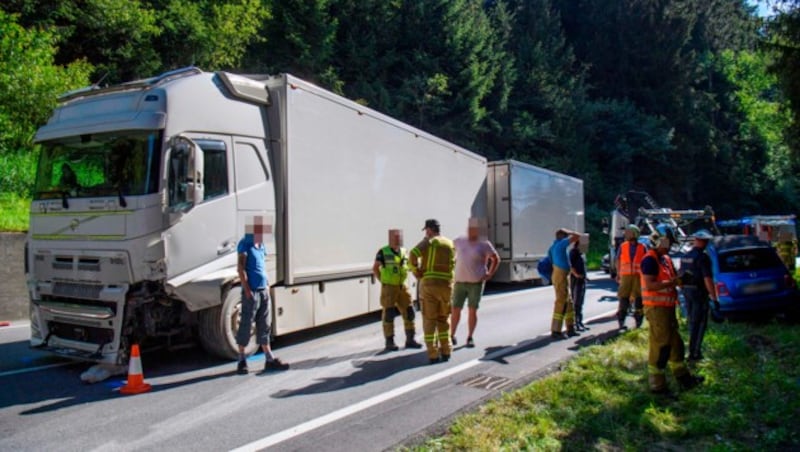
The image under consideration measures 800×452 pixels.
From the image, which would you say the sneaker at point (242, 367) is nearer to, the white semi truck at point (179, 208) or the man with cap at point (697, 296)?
the white semi truck at point (179, 208)

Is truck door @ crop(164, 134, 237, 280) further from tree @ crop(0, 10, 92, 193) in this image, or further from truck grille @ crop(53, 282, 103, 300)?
tree @ crop(0, 10, 92, 193)

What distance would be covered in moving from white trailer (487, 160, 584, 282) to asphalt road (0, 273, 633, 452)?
20.8 ft

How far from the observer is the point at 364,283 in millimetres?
9281

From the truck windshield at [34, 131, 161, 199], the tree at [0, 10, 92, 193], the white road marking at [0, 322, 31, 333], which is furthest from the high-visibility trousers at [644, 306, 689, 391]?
the tree at [0, 10, 92, 193]

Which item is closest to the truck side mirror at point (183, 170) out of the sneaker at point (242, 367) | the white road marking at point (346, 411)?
the sneaker at point (242, 367)

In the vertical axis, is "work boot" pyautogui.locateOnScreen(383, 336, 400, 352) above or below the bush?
below

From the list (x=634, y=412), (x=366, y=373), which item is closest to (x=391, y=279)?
(x=366, y=373)

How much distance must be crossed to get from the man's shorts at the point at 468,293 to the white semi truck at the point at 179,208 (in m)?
1.80

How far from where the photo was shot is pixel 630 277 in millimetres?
9242

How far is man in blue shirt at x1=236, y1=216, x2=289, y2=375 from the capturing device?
6379 millimetres

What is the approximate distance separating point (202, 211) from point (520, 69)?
97.1 feet

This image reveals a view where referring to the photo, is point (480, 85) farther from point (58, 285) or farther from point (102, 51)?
point (58, 285)

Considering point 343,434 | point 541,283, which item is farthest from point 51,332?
point 541,283

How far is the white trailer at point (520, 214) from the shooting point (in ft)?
48.1
